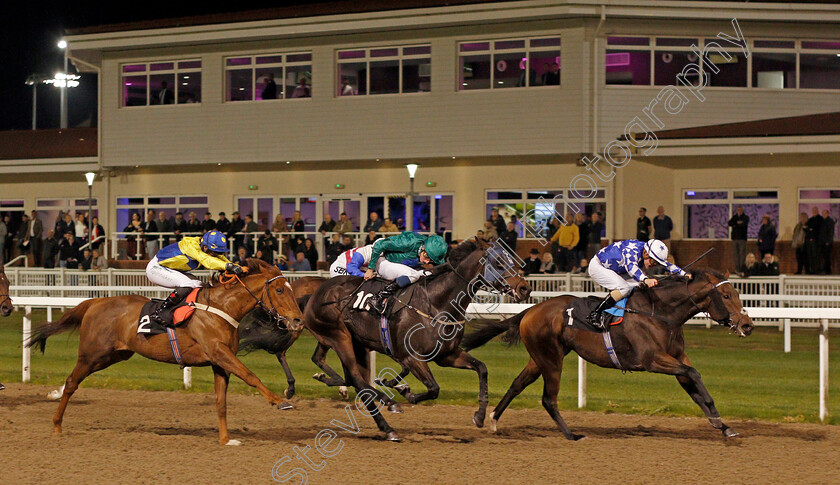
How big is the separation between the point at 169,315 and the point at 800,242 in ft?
41.5

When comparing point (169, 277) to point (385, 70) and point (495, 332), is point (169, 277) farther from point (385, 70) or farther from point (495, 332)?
point (385, 70)

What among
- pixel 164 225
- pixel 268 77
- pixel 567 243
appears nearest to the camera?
pixel 567 243

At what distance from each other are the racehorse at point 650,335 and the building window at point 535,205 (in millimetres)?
11019

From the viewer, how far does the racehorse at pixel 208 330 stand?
6.86m

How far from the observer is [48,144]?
2467 centimetres

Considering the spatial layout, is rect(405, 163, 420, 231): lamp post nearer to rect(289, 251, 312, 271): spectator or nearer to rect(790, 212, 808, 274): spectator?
rect(289, 251, 312, 271): spectator

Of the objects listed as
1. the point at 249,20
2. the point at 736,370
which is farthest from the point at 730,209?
the point at 249,20

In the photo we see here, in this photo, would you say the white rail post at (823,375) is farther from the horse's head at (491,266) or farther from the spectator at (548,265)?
the spectator at (548,265)

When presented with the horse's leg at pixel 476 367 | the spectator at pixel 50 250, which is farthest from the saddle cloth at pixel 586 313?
the spectator at pixel 50 250

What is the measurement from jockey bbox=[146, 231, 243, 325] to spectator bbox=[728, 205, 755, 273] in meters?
11.4

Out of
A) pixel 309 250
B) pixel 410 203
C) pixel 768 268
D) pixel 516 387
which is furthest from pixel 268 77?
pixel 516 387

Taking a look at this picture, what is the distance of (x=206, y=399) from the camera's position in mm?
9031

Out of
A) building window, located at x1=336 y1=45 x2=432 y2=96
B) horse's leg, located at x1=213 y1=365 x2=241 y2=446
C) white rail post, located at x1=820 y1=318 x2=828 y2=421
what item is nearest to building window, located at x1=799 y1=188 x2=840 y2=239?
building window, located at x1=336 y1=45 x2=432 y2=96

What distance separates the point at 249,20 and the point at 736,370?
43.3 feet
